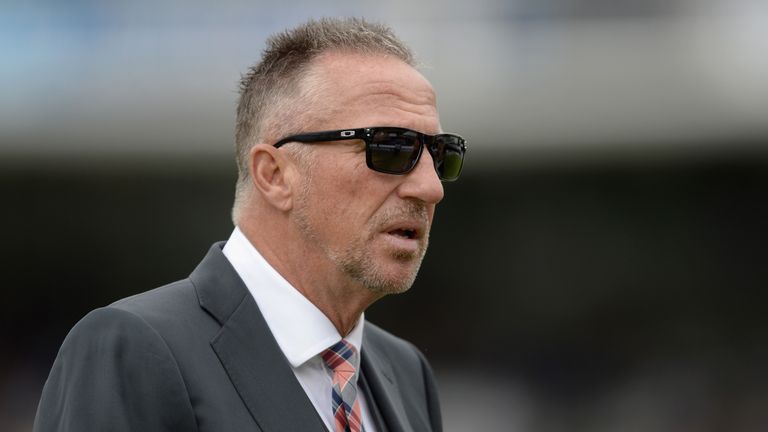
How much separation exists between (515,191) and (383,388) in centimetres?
403

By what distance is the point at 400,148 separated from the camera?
2170 mm

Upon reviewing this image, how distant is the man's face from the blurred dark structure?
12.9 ft

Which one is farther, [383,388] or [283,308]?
[383,388]

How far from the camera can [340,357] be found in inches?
86.0

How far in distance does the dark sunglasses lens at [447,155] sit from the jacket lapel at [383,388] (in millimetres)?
504

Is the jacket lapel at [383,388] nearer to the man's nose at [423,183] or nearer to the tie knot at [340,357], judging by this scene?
the tie knot at [340,357]

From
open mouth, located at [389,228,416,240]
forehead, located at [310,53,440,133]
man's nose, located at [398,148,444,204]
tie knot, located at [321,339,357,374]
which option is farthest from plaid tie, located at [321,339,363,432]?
forehead, located at [310,53,440,133]

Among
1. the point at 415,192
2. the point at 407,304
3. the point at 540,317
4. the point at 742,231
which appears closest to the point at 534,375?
the point at 540,317

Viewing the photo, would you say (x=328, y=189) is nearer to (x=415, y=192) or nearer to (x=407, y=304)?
(x=415, y=192)

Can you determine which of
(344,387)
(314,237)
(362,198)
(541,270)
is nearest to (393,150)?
(362,198)

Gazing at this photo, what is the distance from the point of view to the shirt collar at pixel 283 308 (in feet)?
6.91

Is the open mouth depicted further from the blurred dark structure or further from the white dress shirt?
the blurred dark structure

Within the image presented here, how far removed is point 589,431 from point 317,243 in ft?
14.3

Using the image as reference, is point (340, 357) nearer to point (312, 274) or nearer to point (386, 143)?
point (312, 274)
